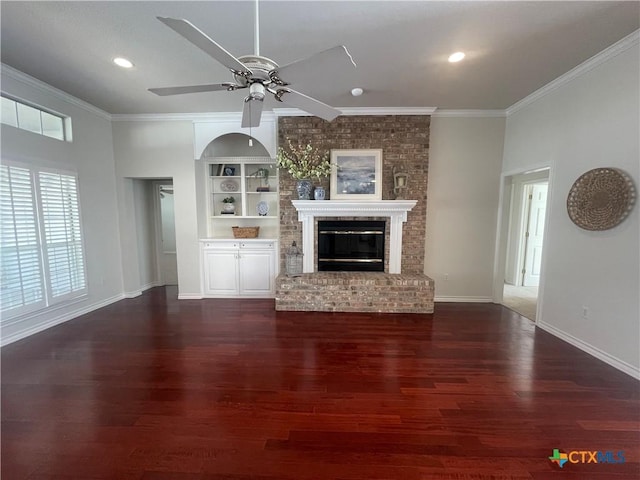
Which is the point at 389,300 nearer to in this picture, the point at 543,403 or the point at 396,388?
the point at 396,388

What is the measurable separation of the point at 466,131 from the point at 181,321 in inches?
193

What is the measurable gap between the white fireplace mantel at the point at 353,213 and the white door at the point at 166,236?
8.66 ft

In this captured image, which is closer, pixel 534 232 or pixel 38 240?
pixel 38 240

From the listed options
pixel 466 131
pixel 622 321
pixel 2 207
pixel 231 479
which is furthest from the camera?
pixel 466 131

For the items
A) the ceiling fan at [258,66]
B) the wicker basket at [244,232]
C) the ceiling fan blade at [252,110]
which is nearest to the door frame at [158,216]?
the wicker basket at [244,232]

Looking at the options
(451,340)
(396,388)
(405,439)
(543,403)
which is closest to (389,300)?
(451,340)

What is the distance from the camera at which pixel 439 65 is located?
2682 mm

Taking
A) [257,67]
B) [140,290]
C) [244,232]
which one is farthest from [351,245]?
[140,290]

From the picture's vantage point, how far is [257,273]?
4.31 meters

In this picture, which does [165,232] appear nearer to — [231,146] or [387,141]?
[231,146]

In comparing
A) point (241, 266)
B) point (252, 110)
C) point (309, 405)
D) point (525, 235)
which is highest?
point (252, 110)

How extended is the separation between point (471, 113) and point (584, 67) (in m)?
1.33

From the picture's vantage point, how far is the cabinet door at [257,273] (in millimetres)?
4293

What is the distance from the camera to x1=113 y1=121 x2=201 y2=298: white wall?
13.5ft
